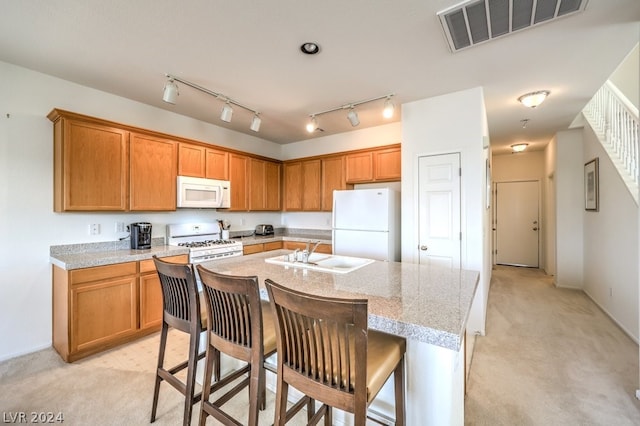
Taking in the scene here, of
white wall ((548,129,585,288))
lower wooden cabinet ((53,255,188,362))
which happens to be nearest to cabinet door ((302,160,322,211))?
lower wooden cabinet ((53,255,188,362))

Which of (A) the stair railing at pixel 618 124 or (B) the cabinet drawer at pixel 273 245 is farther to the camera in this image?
(B) the cabinet drawer at pixel 273 245

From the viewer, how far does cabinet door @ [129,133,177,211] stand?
9.75 ft

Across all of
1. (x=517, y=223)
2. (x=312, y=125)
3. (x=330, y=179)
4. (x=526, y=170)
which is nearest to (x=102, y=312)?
(x=312, y=125)

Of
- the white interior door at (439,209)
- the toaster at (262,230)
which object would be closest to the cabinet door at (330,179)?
the toaster at (262,230)

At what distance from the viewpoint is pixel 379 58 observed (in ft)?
7.60

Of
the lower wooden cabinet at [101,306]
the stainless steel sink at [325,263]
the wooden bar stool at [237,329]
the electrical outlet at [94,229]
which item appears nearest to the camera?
the wooden bar stool at [237,329]

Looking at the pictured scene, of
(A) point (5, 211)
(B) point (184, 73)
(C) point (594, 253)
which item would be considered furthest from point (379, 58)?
(C) point (594, 253)

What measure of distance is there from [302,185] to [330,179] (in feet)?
1.92

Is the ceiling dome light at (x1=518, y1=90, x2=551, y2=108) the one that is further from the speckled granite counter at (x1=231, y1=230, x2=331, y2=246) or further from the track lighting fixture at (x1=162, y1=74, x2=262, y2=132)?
the track lighting fixture at (x1=162, y1=74, x2=262, y2=132)

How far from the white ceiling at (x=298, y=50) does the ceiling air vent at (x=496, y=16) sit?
8 centimetres

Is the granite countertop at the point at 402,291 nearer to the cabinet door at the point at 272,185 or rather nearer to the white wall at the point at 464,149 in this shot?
the white wall at the point at 464,149

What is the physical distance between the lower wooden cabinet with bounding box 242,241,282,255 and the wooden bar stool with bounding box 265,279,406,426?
9.31 ft

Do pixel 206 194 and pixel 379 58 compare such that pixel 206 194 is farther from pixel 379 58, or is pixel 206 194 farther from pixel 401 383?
pixel 401 383

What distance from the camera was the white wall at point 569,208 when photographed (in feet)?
14.7
